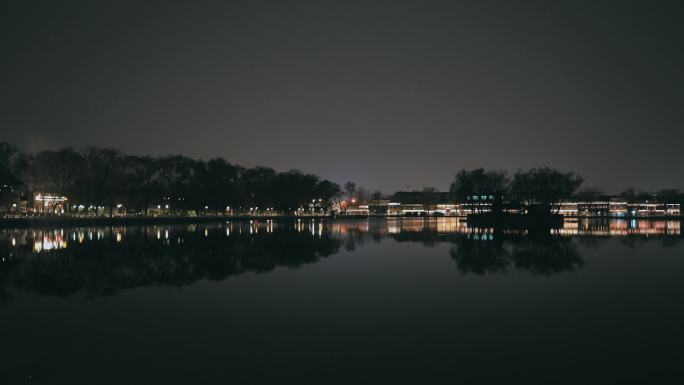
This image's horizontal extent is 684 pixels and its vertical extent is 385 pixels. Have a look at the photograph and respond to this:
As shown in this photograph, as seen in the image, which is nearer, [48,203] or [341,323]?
[341,323]

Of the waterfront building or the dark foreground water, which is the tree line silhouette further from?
the dark foreground water

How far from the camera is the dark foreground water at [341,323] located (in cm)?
690

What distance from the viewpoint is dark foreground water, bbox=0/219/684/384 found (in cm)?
690

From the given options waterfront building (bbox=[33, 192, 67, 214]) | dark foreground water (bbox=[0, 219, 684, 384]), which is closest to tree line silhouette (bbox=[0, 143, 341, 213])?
waterfront building (bbox=[33, 192, 67, 214])

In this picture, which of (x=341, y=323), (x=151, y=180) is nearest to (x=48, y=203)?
(x=151, y=180)

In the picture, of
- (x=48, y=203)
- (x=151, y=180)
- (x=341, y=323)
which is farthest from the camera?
(x=151, y=180)

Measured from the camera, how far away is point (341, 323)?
973 cm

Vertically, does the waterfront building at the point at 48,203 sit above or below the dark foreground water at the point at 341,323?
above

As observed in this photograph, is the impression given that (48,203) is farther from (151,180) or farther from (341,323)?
(341,323)

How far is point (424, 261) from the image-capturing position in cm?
2047

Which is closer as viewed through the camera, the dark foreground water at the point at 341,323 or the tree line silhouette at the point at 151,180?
the dark foreground water at the point at 341,323

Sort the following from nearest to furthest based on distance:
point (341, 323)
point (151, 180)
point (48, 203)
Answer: point (341, 323), point (48, 203), point (151, 180)

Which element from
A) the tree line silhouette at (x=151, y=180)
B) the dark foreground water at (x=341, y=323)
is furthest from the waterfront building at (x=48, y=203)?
the dark foreground water at (x=341, y=323)

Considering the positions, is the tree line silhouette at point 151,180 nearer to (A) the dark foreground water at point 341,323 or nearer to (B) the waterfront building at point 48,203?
(B) the waterfront building at point 48,203
